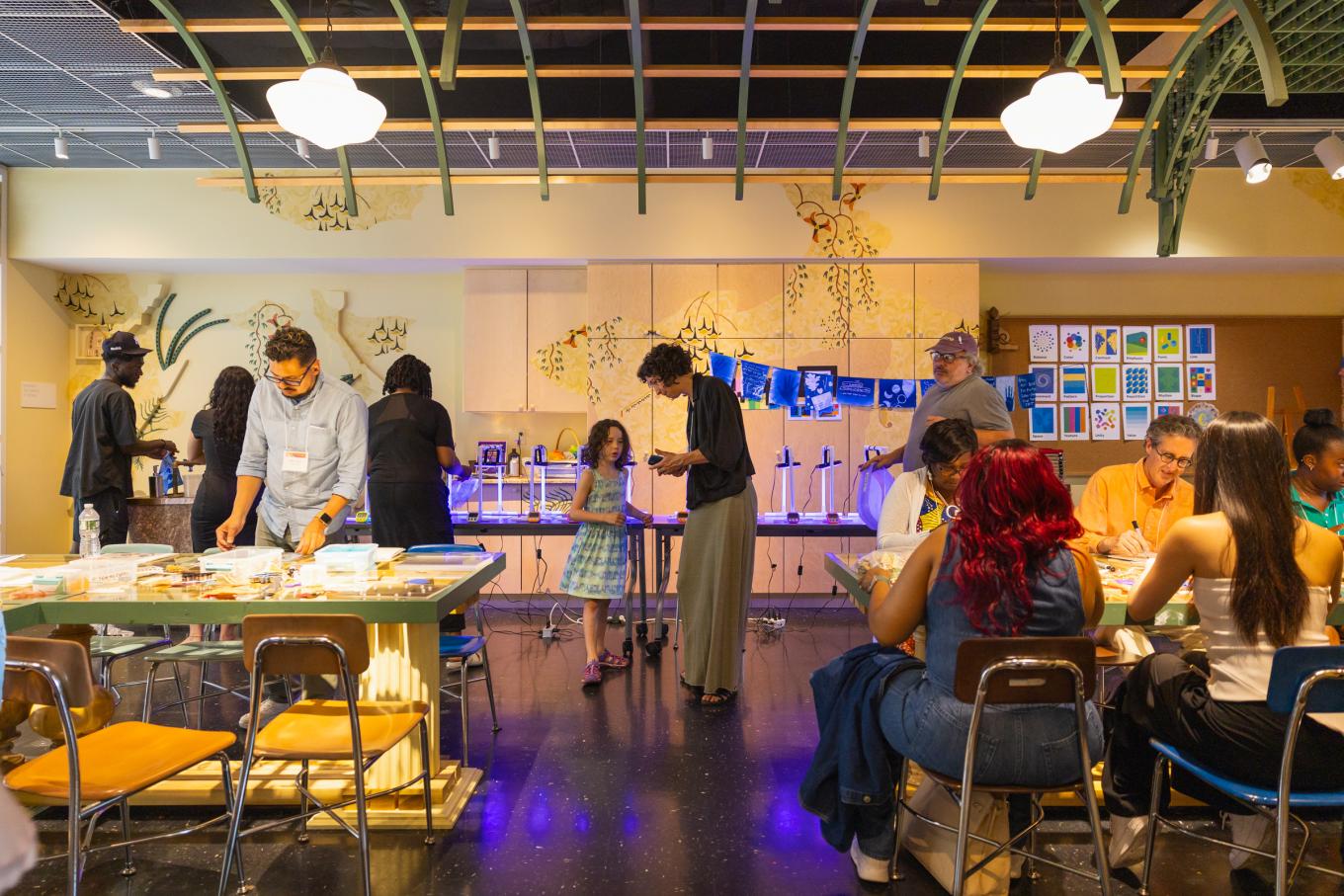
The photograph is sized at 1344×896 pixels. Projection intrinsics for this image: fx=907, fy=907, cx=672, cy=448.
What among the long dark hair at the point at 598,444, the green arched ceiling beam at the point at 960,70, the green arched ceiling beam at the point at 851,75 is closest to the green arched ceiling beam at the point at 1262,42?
the green arched ceiling beam at the point at 960,70

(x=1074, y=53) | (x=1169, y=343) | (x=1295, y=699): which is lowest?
(x=1295, y=699)

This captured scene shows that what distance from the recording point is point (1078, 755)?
2088mm

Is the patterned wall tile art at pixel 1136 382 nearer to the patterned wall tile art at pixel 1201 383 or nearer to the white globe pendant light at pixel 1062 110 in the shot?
the patterned wall tile art at pixel 1201 383

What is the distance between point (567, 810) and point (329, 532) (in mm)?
1468

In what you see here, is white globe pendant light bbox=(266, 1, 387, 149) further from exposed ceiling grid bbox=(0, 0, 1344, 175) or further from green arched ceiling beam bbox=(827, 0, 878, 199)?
exposed ceiling grid bbox=(0, 0, 1344, 175)

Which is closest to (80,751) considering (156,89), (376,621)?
(376,621)

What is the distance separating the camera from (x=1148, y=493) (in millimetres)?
3605

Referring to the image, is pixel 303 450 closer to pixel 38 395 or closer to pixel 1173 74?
pixel 1173 74

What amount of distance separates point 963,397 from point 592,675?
7.20ft

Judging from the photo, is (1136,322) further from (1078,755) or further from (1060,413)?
(1078,755)

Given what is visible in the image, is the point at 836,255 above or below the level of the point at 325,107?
above

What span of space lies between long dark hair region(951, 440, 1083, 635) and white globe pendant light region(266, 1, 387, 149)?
6.59 feet

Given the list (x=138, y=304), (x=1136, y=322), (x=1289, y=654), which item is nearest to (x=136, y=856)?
(x=1289, y=654)

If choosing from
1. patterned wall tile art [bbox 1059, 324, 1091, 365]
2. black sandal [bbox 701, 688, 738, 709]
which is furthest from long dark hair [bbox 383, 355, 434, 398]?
patterned wall tile art [bbox 1059, 324, 1091, 365]
